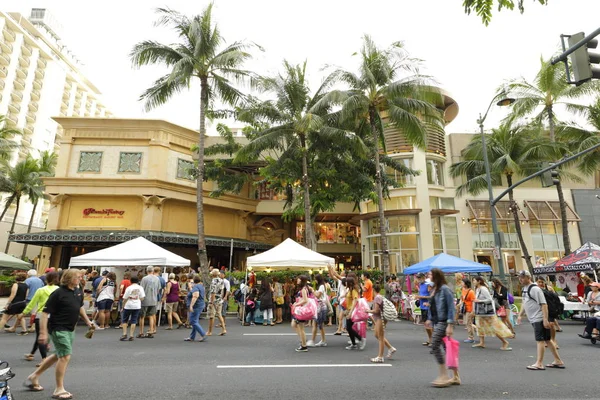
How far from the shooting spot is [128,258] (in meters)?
12.5

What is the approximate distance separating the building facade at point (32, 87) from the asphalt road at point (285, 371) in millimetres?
50579

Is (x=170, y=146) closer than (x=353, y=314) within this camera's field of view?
No

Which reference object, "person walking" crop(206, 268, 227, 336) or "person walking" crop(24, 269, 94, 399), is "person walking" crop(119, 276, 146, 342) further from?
"person walking" crop(24, 269, 94, 399)

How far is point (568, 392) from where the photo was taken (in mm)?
5113

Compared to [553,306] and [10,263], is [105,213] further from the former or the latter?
[553,306]

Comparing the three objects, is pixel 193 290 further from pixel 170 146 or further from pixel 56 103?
pixel 56 103

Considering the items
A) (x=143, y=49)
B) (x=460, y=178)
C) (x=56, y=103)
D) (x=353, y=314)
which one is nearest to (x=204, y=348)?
(x=353, y=314)

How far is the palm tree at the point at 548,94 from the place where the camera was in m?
20.4

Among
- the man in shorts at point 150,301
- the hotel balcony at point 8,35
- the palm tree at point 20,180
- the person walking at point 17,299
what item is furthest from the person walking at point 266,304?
the hotel balcony at point 8,35

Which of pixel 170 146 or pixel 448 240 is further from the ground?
pixel 170 146

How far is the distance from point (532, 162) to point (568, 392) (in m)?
23.3

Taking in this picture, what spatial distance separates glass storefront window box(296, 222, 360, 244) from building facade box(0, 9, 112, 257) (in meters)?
38.9

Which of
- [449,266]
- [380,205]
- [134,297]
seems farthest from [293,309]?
[380,205]

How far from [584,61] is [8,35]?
75613 mm
